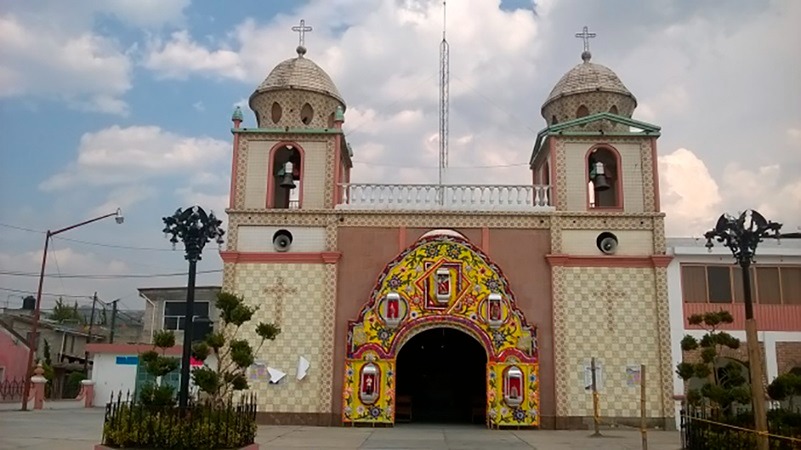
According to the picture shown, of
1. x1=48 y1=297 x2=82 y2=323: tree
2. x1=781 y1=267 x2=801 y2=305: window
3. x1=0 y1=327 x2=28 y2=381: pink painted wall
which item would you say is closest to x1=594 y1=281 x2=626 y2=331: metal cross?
x1=781 y1=267 x2=801 y2=305: window

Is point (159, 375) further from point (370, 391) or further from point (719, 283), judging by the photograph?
point (719, 283)

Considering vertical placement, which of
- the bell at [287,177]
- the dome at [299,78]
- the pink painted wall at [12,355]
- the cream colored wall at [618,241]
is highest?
the dome at [299,78]

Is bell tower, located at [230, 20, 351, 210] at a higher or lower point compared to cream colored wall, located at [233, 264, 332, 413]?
higher

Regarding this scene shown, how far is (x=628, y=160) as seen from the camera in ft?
74.2

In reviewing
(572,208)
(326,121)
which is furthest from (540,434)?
(326,121)

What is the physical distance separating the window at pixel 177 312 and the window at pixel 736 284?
2367 centimetres

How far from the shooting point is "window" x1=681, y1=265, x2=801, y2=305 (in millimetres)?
21781

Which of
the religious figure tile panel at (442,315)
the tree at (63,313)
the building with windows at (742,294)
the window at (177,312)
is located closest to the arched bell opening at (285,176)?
the religious figure tile panel at (442,315)

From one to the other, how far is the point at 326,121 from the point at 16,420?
12.7 m

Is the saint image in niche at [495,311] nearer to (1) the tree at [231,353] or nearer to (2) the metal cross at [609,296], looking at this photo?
(2) the metal cross at [609,296]

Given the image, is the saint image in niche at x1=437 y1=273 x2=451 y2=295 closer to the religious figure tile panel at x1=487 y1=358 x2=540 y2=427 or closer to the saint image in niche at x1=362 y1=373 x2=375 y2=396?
the religious figure tile panel at x1=487 y1=358 x2=540 y2=427

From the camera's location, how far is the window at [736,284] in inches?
858

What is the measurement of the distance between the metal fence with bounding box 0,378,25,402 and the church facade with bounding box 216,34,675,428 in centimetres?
2002

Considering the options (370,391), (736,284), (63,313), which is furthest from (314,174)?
(63,313)
